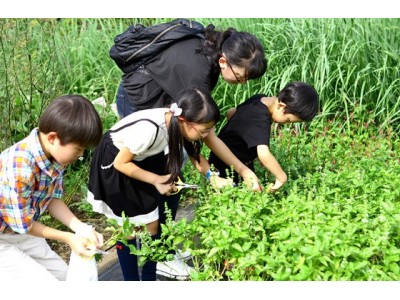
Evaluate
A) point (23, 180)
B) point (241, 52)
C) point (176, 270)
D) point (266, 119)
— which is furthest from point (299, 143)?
point (23, 180)

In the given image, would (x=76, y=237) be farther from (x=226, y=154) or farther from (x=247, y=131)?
(x=247, y=131)

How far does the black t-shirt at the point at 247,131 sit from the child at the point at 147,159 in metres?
0.28

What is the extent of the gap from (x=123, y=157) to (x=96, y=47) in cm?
317

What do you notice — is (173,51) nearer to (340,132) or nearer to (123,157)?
(123,157)

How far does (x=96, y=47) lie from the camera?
593 cm

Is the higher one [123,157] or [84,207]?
[123,157]

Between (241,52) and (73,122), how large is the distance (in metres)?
1.11

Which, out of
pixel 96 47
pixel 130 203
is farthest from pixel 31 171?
pixel 96 47

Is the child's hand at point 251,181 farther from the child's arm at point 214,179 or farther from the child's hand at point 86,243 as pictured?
the child's hand at point 86,243

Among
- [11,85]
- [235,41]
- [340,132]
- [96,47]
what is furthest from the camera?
[96,47]

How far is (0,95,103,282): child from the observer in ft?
7.95

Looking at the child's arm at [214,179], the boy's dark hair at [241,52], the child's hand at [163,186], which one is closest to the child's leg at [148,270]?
the child's hand at [163,186]

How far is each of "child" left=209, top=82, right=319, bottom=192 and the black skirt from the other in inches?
16.1

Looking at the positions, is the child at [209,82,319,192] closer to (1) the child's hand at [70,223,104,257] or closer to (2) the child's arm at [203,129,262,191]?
(2) the child's arm at [203,129,262,191]
